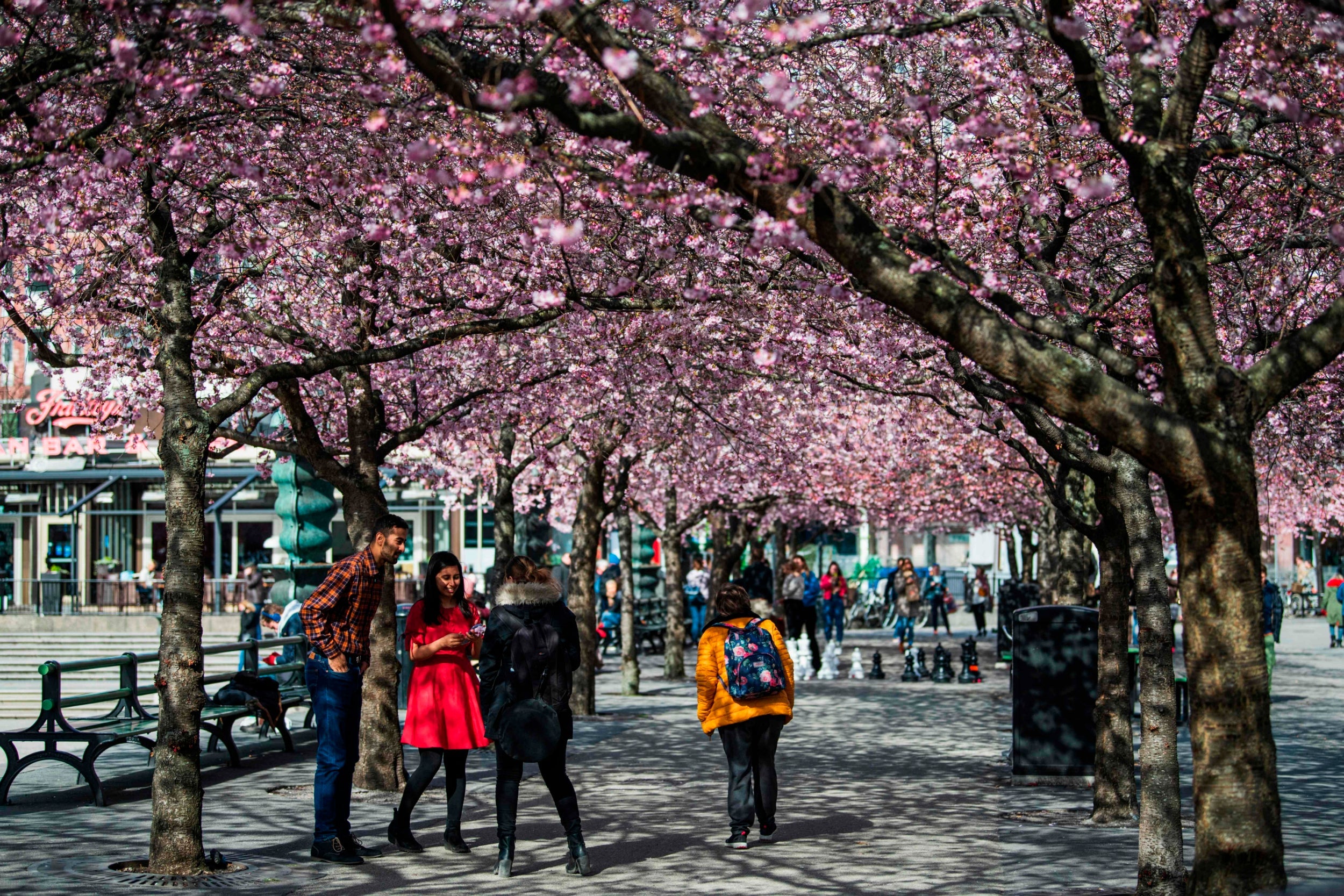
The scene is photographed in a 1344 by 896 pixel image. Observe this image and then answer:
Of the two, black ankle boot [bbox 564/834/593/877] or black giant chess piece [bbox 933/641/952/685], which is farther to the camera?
black giant chess piece [bbox 933/641/952/685]

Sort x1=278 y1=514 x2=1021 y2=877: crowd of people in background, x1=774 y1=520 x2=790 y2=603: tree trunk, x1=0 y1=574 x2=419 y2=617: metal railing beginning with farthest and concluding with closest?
x1=774 y1=520 x2=790 y2=603: tree trunk < x1=0 y1=574 x2=419 y2=617: metal railing < x1=278 y1=514 x2=1021 y2=877: crowd of people in background

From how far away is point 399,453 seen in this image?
2189 centimetres

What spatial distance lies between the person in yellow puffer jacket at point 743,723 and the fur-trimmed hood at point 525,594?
3.87ft

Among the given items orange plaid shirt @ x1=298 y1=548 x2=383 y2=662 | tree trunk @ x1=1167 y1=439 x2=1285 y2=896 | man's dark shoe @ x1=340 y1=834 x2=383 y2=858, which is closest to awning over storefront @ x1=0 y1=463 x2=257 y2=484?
man's dark shoe @ x1=340 y1=834 x2=383 y2=858

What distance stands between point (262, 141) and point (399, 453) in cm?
1212

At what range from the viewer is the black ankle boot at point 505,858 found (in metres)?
8.89

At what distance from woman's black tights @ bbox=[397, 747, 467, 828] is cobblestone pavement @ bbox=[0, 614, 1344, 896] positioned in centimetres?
27

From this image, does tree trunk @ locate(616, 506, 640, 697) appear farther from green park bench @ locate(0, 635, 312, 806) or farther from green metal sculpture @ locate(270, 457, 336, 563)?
green park bench @ locate(0, 635, 312, 806)

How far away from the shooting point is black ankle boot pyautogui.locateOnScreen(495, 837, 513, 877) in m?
8.89

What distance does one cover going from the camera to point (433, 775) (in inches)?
384

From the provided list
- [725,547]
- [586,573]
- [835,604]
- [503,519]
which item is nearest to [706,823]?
[586,573]

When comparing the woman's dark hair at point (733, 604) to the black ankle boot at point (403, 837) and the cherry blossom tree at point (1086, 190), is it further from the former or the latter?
the cherry blossom tree at point (1086, 190)

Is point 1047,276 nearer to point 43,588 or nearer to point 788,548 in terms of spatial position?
point 43,588

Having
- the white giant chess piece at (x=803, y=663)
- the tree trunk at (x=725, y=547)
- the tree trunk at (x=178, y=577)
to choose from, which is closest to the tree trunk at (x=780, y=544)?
the tree trunk at (x=725, y=547)
